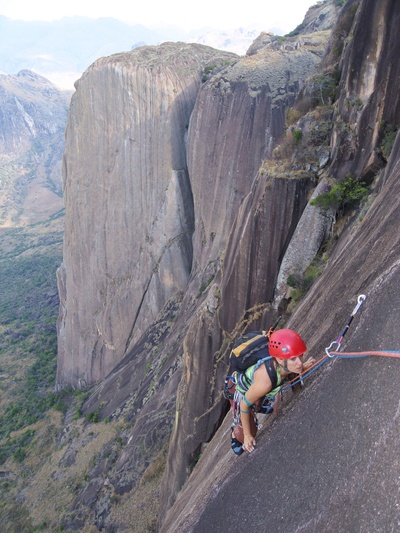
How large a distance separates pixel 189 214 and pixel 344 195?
1911 cm

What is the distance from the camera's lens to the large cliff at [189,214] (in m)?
11.7

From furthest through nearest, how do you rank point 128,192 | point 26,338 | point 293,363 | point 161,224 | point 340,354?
point 26,338, point 128,192, point 161,224, point 293,363, point 340,354

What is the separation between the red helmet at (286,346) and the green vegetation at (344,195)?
673cm

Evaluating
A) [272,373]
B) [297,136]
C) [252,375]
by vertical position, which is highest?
[297,136]

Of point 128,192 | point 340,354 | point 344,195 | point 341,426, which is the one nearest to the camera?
point 341,426

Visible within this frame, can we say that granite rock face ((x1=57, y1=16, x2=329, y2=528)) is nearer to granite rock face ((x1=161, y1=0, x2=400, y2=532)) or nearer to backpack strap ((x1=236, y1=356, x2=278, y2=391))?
granite rock face ((x1=161, y1=0, x2=400, y2=532))

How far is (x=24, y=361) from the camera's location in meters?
40.2

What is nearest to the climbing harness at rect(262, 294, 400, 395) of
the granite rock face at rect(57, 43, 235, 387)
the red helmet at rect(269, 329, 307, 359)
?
the red helmet at rect(269, 329, 307, 359)

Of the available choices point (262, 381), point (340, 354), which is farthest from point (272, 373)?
point (340, 354)

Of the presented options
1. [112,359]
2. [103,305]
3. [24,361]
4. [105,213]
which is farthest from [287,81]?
[24,361]

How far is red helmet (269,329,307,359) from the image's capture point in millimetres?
4836

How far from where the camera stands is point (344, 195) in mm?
10664

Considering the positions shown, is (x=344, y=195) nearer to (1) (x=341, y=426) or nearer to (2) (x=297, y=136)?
(2) (x=297, y=136)

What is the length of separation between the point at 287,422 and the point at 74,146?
31.1 m
